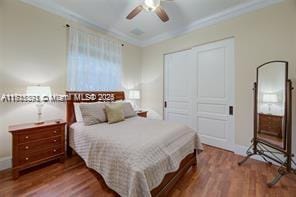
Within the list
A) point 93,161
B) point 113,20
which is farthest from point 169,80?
point 93,161

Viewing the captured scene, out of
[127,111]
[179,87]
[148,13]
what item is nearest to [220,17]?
[148,13]

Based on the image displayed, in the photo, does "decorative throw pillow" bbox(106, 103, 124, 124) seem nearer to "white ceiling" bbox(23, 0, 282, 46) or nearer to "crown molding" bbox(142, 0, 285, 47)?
"white ceiling" bbox(23, 0, 282, 46)

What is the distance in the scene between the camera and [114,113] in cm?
281

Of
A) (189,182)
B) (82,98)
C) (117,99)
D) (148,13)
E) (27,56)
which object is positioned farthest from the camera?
(117,99)

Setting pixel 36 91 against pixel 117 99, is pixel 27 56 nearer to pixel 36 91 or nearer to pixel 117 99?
pixel 36 91

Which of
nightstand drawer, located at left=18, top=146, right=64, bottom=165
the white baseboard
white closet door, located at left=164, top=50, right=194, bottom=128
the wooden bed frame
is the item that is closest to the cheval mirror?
the wooden bed frame

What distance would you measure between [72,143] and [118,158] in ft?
5.06

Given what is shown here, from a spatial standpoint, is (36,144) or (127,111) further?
(127,111)

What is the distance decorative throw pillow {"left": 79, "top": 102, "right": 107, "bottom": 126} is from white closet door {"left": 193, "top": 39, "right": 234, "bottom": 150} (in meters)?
2.19

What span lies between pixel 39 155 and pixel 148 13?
3228 mm

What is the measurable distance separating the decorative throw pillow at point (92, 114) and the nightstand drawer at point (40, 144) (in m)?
0.55

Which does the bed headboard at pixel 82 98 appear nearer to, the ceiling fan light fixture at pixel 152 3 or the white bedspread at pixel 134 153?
the white bedspread at pixel 134 153

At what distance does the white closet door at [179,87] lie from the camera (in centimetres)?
383

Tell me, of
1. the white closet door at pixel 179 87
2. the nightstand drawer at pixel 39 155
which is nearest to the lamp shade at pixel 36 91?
the nightstand drawer at pixel 39 155
